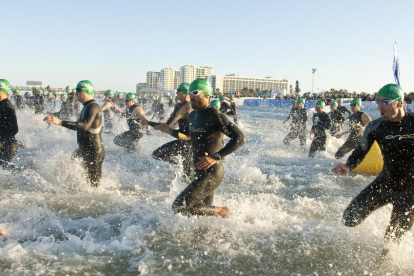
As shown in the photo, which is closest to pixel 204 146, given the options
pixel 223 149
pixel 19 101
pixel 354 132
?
pixel 223 149

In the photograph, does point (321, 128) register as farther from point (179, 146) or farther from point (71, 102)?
point (71, 102)

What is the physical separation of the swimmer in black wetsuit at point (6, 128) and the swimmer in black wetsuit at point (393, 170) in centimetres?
509

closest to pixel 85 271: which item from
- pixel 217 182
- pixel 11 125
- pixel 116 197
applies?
pixel 217 182

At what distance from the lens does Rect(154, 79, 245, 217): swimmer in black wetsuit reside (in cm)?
355

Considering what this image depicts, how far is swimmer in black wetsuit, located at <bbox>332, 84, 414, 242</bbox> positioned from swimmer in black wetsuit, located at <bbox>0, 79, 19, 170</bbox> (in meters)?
5.09

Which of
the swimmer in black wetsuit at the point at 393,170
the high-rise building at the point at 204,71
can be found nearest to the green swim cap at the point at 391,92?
the swimmer in black wetsuit at the point at 393,170

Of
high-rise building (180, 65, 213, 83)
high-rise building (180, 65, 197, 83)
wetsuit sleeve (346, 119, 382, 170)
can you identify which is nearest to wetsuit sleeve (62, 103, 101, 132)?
wetsuit sleeve (346, 119, 382, 170)

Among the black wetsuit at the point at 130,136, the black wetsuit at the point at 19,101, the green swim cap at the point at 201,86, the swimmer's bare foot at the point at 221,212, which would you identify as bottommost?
the swimmer's bare foot at the point at 221,212

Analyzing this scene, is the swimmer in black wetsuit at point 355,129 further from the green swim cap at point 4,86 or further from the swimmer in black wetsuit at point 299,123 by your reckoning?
the green swim cap at point 4,86

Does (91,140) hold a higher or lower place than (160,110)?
lower

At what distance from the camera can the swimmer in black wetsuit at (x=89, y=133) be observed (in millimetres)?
4918

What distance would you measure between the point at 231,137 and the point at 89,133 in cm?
257

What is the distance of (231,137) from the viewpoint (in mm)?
3562

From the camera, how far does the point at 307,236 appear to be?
13.4 ft
